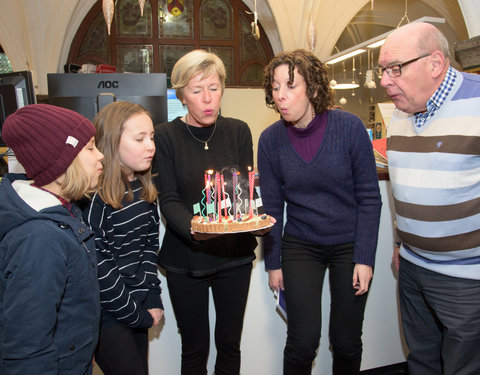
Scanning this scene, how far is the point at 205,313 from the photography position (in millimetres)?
1800

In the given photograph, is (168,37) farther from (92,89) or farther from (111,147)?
Answer: (111,147)

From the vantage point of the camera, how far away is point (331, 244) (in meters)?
1.80

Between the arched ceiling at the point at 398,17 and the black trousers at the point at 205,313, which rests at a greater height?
the arched ceiling at the point at 398,17

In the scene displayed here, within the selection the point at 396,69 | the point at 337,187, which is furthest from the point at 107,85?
the point at 396,69

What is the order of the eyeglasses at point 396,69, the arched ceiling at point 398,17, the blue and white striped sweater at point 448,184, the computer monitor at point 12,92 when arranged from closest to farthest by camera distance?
the blue and white striped sweater at point 448,184, the eyeglasses at point 396,69, the computer monitor at point 12,92, the arched ceiling at point 398,17

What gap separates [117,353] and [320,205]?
110cm

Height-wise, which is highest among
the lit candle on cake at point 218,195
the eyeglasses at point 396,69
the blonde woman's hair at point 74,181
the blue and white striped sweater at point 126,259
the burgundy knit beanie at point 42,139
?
the eyeglasses at point 396,69

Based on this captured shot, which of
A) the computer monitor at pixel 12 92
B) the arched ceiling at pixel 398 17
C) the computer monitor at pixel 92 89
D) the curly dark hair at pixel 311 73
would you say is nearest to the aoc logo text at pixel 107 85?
the computer monitor at pixel 92 89

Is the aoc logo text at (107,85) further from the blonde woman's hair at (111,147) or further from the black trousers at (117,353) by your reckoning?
the black trousers at (117,353)

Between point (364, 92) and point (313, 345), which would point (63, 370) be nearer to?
point (313, 345)

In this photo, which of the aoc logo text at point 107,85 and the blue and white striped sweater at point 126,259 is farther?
the aoc logo text at point 107,85

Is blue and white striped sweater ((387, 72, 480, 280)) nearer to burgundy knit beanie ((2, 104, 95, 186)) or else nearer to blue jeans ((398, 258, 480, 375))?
blue jeans ((398, 258, 480, 375))

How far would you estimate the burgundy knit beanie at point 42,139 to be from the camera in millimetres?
1280

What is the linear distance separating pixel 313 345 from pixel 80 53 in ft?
26.7
